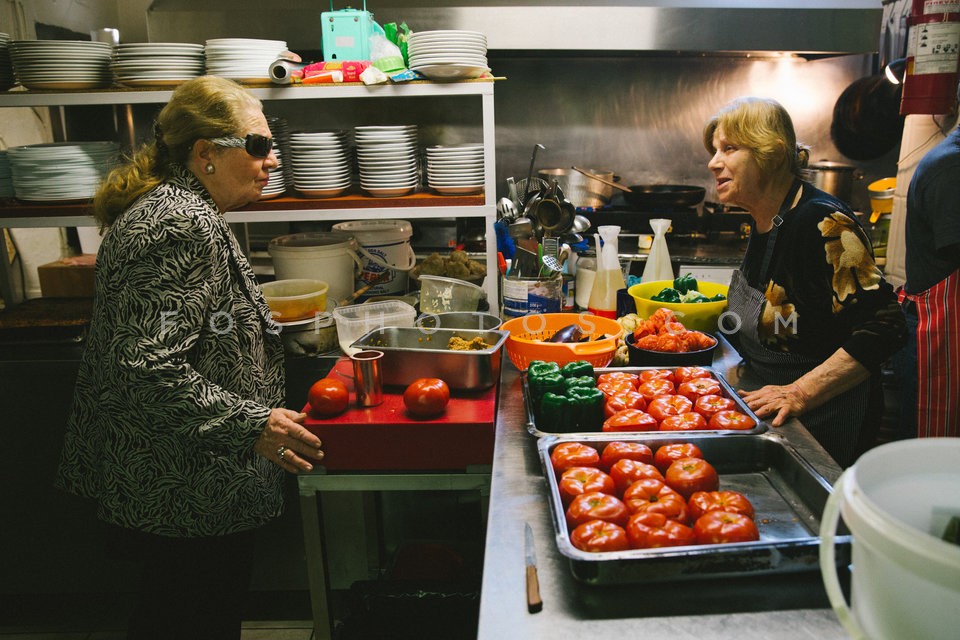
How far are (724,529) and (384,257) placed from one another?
2095 mm

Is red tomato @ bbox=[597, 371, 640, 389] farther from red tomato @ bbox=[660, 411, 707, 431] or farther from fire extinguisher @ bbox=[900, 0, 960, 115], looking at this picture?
fire extinguisher @ bbox=[900, 0, 960, 115]

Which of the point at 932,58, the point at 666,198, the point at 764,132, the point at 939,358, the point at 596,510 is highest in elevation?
the point at 932,58

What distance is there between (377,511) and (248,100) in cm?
167

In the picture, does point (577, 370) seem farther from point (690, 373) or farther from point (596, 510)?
point (596, 510)

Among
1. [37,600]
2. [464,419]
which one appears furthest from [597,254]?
[37,600]

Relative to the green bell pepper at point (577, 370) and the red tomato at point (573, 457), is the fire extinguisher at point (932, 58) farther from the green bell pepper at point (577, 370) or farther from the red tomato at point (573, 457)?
the red tomato at point (573, 457)

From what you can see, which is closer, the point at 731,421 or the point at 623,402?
the point at 731,421

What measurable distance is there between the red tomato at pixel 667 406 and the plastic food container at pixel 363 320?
0.99m

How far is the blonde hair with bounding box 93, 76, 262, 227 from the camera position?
192cm

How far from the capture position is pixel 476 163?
9.26ft

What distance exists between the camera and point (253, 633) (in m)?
2.91

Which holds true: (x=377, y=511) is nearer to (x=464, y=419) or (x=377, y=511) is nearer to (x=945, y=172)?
(x=464, y=419)

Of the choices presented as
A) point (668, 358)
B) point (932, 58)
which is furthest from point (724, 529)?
point (932, 58)

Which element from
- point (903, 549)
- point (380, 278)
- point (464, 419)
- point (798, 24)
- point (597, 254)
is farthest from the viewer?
point (798, 24)
